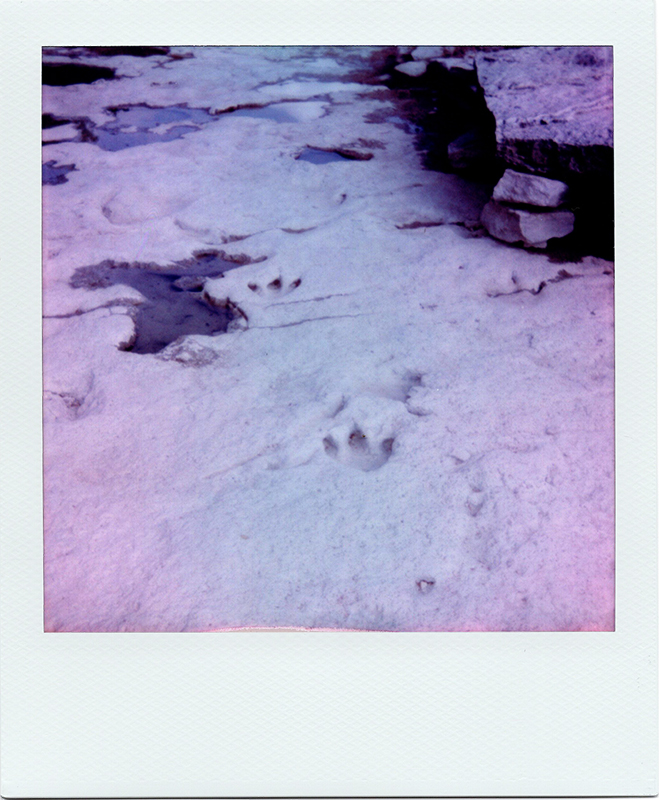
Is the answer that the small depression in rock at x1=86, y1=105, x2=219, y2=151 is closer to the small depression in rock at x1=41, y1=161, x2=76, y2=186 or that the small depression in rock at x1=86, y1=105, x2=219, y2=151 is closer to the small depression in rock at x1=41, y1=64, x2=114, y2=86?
the small depression in rock at x1=41, y1=64, x2=114, y2=86

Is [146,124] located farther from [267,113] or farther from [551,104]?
[551,104]

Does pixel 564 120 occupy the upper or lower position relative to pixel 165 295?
upper

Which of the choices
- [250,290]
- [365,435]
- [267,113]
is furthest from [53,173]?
[365,435]

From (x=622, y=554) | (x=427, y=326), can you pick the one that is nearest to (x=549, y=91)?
(x=427, y=326)

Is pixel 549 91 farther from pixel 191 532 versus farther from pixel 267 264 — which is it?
pixel 191 532
